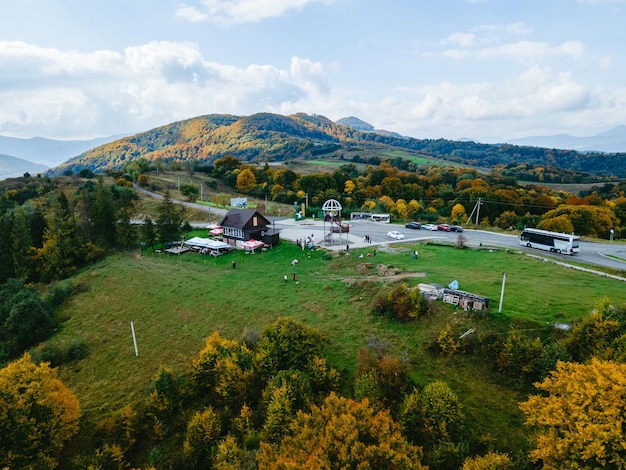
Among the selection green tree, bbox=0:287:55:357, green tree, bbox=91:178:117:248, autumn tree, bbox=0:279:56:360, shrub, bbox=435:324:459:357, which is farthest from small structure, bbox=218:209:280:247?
shrub, bbox=435:324:459:357

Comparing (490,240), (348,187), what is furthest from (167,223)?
(348,187)

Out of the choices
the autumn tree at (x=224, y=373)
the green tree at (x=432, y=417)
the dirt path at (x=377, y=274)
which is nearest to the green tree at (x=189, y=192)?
the dirt path at (x=377, y=274)

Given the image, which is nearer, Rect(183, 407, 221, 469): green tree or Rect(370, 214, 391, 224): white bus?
Rect(183, 407, 221, 469): green tree

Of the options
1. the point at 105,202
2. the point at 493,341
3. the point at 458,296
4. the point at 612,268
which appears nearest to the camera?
the point at 493,341

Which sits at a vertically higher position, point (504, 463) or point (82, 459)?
point (504, 463)

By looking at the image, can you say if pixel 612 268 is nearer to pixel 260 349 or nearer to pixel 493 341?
pixel 493 341

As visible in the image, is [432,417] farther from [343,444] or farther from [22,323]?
[22,323]

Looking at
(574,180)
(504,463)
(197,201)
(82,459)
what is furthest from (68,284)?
(574,180)

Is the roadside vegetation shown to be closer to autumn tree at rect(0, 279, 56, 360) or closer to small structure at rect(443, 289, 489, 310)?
autumn tree at rect(0, 279, 56, 360)
